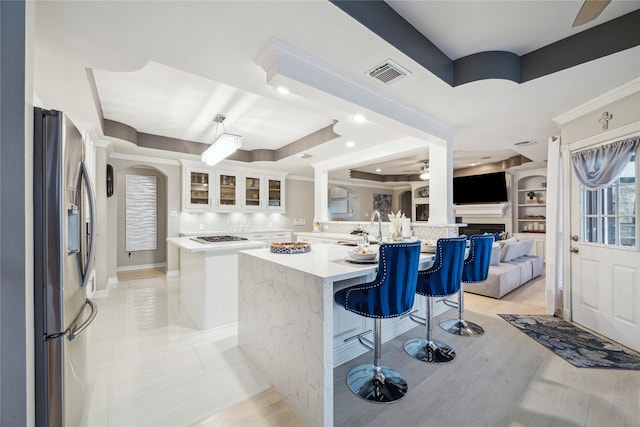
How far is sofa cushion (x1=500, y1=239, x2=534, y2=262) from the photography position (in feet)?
13.8

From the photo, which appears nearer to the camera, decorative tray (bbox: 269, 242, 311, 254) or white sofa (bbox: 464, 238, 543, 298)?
decorative tray (bbox: 269, 242, 311, 254)

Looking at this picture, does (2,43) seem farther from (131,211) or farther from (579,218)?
(131,211)

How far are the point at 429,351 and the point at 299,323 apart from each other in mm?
1347

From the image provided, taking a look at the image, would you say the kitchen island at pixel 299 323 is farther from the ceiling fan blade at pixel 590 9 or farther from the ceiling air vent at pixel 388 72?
the ceiling fan blade at pixel 590 9

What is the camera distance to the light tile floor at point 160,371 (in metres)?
1.63

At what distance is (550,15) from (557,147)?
78.4 inches

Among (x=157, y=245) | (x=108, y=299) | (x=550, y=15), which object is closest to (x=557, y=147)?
(x=550, y=15)

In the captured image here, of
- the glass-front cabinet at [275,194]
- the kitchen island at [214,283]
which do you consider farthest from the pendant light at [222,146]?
the glass-front cabinet at [275,194]

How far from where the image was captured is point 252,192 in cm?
596

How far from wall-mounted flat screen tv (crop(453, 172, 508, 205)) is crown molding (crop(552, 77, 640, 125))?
4.16 m

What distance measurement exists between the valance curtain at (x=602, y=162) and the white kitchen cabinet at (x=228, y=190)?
5.38 m

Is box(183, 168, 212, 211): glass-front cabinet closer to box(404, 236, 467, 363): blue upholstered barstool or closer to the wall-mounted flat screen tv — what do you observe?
box(404, 236, 467, 363): blue upholstered barstool

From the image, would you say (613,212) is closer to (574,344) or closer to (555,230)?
(555,230)

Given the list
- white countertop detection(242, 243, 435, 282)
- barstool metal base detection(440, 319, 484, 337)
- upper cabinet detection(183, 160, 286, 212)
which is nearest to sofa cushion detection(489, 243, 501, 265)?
barstool metal base detection(440, 319, 484, 337)
